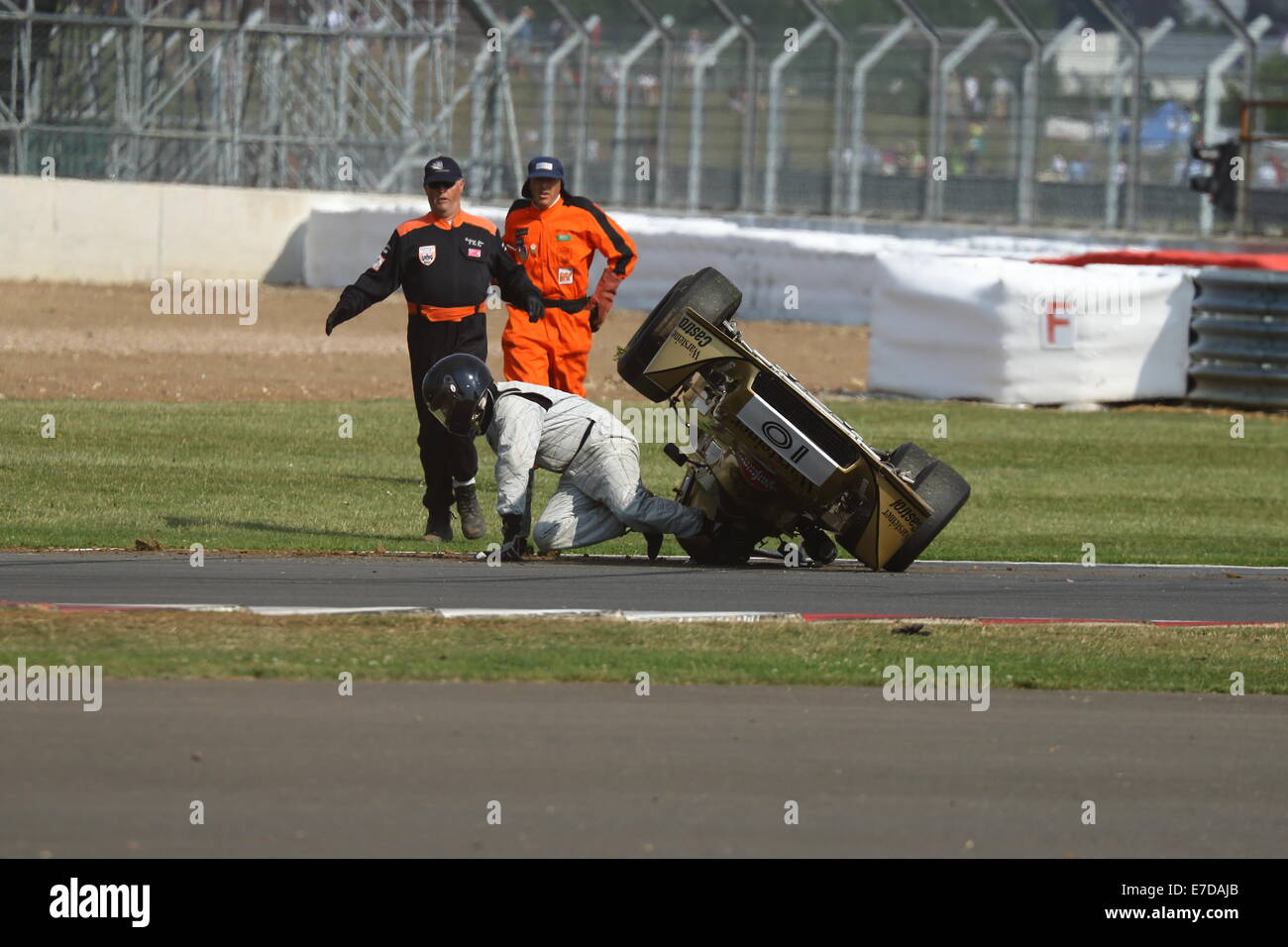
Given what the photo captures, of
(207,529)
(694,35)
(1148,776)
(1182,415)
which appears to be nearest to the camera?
(1148,776)

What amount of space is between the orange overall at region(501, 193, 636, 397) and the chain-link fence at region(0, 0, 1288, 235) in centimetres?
1659

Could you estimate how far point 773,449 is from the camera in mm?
8789

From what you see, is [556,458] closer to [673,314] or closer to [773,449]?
[673,314]

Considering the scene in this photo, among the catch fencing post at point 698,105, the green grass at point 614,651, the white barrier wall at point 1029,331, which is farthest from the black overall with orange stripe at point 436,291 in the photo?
the catch fencing post at point 698,105

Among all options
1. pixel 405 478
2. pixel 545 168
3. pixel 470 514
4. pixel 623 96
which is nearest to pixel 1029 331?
pixel 405 478

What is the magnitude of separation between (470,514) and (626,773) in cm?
452

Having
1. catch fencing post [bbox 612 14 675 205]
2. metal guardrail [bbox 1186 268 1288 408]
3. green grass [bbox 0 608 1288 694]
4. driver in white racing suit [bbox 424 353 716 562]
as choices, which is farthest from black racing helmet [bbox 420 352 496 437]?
catch fencing post [bbox 612 14 675 205]

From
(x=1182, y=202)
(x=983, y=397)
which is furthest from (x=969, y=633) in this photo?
(x=1182, y=202)

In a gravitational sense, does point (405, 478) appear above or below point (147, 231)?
below

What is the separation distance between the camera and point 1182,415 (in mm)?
17953

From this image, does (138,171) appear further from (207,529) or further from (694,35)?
(207,529)

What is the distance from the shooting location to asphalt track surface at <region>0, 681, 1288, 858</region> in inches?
196

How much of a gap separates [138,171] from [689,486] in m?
21.9

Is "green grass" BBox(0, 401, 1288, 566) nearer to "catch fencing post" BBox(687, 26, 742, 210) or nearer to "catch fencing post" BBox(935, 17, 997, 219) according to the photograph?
"catch fencing post" BBox(935, 17, 997, 219)
